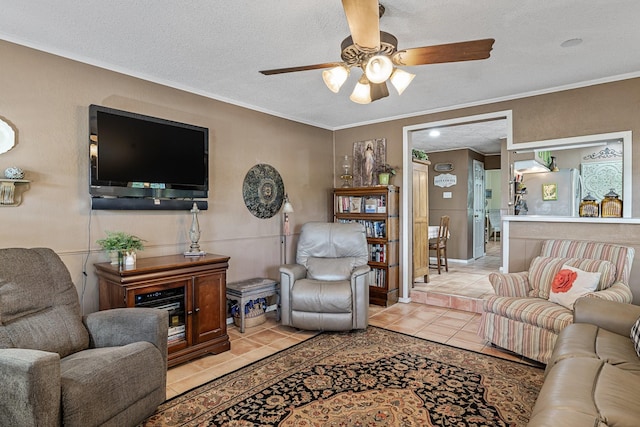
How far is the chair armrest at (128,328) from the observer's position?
6.95 ft

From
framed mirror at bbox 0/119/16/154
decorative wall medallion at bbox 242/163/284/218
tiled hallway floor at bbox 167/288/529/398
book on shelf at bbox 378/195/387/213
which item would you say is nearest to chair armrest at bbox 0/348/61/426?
tiled hallway floor at bbox 167/288/529/398

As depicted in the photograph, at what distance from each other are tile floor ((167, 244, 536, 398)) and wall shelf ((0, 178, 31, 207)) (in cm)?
168

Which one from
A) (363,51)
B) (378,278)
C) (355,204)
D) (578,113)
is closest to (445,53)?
(363,51)

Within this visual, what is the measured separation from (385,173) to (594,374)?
3369 mm

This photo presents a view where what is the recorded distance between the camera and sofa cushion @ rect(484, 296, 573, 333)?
264cm

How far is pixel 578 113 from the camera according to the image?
3508 millimetres

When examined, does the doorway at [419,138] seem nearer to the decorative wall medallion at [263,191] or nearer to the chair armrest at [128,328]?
the decorative wall medallion at [263,191]

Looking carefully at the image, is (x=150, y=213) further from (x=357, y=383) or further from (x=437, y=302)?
(x=437, y=302)

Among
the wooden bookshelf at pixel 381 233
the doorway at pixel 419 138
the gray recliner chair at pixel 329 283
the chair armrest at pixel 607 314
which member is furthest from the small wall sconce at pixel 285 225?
the chair armrest at pixel 607 314

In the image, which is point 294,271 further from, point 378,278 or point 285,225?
point 378,278

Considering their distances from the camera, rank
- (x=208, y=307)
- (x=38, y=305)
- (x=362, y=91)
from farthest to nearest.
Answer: (x=208, y=307) < (x=362, y=91) < (x=38, y=305)

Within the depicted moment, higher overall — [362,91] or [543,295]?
[362,91]

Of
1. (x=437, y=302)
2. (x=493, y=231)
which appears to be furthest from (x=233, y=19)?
(x=493, y=231)

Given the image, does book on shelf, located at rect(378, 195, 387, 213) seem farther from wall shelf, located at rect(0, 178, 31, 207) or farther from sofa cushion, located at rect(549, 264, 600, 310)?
wall shelf, located at rect(0, 178, 31, 207)
